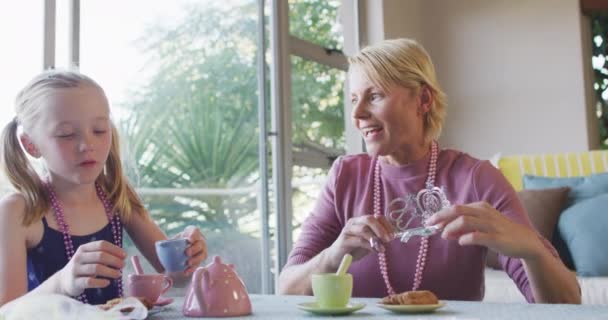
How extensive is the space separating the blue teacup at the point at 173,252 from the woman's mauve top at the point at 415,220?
417 millimetres

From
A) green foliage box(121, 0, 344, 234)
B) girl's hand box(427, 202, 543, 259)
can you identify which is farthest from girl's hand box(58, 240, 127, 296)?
→ green foliage box(121, 0, 344, 234)

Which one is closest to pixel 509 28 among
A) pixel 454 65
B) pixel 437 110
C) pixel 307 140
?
pixel 454 65

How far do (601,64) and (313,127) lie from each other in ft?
6.34

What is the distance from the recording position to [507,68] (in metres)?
4.72

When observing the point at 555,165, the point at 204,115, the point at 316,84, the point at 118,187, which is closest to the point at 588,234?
the point at 555,165

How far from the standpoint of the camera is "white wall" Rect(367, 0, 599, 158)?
4488mm

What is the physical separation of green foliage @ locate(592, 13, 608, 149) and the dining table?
3715mm

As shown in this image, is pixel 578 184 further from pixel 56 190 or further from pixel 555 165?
pixel 56 190

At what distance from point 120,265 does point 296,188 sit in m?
2.61

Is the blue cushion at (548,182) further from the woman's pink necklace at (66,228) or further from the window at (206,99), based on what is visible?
the woman's pink necklace at (66,228)

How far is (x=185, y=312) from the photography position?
46.6 inches

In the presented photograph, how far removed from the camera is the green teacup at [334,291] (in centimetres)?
115

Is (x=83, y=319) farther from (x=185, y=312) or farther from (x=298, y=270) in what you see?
(x=298, y=270)

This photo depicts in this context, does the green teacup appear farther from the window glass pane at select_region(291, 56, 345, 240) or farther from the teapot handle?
the window glass pane at select_region(291, 56, 345, 240)
